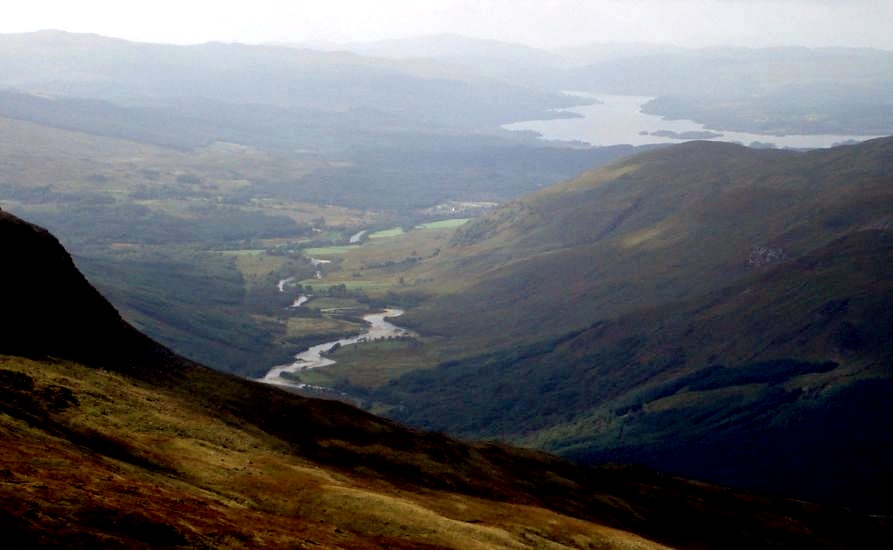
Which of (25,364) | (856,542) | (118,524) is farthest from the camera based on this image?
(856,542)

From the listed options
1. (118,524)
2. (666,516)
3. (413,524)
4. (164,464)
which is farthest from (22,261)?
(666,516)

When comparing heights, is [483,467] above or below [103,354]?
below

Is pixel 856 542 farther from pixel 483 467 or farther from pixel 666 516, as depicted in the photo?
pixel 483 467

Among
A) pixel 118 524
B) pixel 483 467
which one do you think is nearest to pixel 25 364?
pixel 118 524

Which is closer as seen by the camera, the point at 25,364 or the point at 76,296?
the point at 25,364

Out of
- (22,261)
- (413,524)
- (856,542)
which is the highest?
(22,261)

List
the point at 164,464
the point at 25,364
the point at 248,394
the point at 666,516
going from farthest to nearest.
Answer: the point at 666,516, the point at 248,394, the point at 25,364, the point at 164,464
